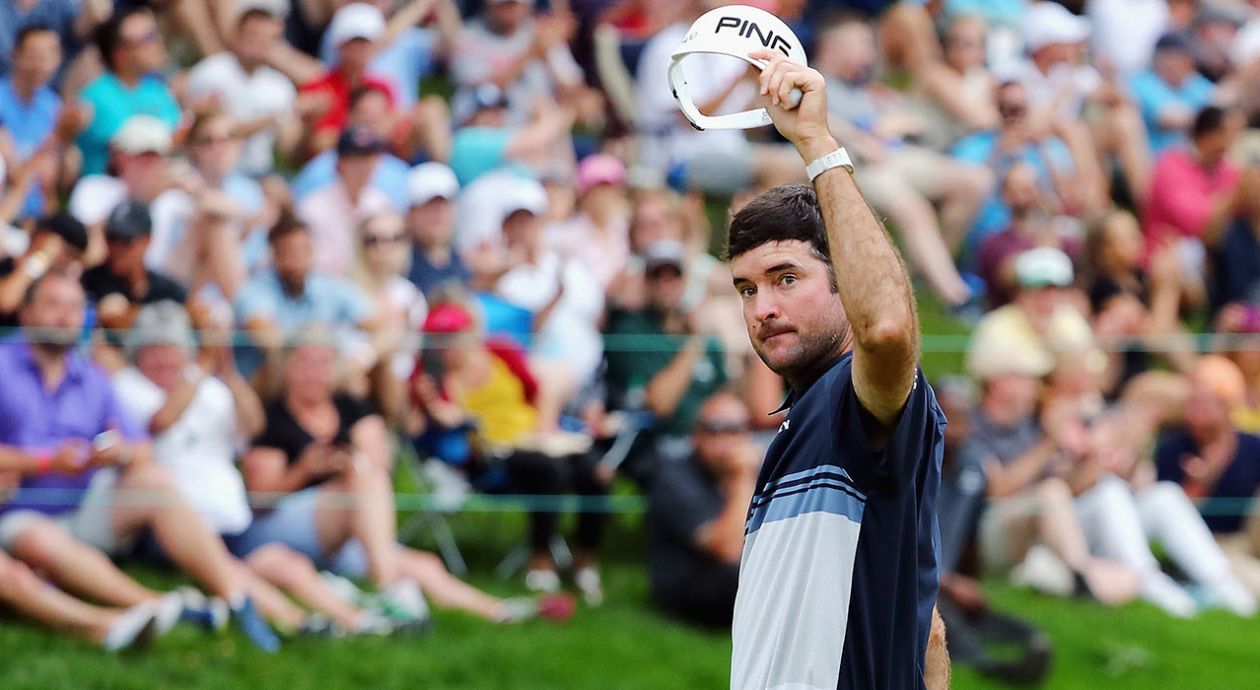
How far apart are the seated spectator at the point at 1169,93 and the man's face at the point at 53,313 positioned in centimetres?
927

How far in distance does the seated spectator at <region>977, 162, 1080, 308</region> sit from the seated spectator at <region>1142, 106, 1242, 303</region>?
1029mm

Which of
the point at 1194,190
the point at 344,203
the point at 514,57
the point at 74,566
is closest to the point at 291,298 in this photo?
the point at 344,203

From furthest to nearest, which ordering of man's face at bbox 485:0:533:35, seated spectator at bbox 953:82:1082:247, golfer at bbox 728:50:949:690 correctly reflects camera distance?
seated spectator at bbox 953:82:1082:247 → man's face at bbox 485:0:533:35 → golfer at bbox 728:50:949:690

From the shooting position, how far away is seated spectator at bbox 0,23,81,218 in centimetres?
966

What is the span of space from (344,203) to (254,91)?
123 centimetres

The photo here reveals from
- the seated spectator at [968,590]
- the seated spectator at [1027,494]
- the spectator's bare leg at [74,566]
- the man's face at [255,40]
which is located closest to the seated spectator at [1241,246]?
the seated spectator at [1027,494]

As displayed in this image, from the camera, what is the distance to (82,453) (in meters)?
7.93

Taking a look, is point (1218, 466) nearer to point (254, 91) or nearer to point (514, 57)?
point (514, 57)

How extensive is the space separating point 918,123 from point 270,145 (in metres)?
4.88

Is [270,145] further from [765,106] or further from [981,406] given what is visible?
[765,106]

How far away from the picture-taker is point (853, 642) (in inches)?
133

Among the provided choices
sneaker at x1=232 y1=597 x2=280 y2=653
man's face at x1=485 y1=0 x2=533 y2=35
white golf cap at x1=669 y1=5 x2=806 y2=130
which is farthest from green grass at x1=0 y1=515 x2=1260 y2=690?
white golf cap at x1=669 y1=5 x2=806 y2=130

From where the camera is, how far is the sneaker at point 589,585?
9023 millimetres

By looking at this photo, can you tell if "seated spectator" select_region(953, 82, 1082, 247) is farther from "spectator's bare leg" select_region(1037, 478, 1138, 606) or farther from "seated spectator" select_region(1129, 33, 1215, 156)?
"spectator's bare leg" select_region(1037, 478, 1138, 606)
